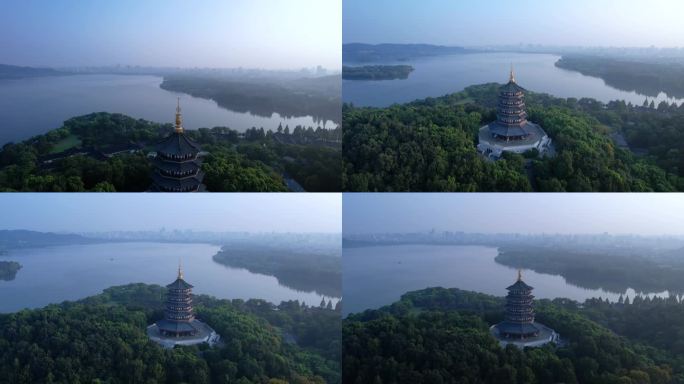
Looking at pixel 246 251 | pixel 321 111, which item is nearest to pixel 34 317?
pixel 246 251

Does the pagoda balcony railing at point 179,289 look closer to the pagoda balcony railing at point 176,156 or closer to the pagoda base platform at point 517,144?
the pagoda balcony railing at point 176,156

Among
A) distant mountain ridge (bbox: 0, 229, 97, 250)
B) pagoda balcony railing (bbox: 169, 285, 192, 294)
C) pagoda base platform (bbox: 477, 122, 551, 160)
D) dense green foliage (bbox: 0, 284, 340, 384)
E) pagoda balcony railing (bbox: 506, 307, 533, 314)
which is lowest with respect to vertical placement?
dense green foliage (bbox: 0, 284, 340, 384)

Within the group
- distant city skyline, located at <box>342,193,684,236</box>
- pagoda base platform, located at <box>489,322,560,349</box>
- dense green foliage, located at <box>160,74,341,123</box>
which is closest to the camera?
distant city skyline, located at <box>342,193,684,236</box>

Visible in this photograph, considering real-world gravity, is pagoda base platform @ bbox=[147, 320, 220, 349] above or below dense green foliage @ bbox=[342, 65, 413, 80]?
below

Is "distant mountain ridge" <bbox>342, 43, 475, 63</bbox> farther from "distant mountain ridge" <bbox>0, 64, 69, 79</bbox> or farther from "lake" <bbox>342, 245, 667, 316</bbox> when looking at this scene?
"distant mountain ridge" <bbox>0, 64, 69, 79</bbox>

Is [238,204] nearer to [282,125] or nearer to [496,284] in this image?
[282,125]

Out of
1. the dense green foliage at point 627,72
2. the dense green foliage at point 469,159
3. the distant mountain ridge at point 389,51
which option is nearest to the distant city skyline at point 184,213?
the dense green foliage at point 469,159

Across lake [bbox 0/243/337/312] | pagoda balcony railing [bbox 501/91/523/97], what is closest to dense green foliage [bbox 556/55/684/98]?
pagoda balcony railing [bbox 501/91/523/97]
